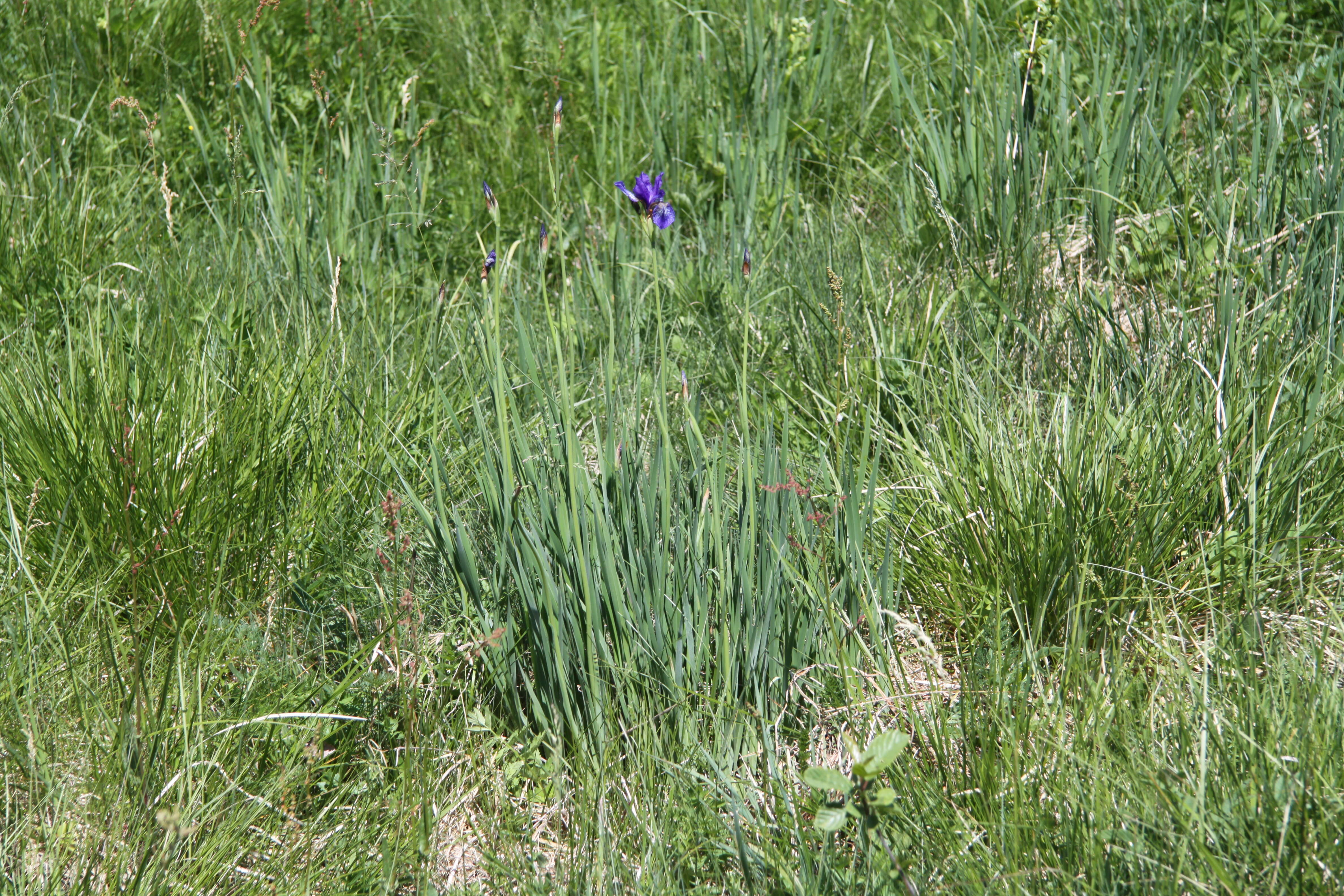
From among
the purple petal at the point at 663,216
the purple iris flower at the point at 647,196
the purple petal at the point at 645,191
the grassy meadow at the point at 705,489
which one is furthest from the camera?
the purple petal at the point at 663,216

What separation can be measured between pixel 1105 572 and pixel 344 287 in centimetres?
203

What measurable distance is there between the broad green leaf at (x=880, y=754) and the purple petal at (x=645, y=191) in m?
1.18

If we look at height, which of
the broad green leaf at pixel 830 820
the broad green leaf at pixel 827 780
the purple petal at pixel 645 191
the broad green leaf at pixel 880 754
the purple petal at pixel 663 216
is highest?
the purple petal at pixel 645 191

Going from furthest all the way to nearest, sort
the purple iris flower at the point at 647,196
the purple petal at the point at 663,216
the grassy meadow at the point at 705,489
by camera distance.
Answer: the purple petal at the point at 663,216 < the purple iris flower at the point at 647,196 < the grassy meadow at the point at 705,489

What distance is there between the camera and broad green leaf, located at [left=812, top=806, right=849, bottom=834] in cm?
127

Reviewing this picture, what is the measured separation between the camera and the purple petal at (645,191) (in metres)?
2.11

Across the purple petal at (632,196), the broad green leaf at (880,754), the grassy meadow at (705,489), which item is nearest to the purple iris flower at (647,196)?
the purple petal at (632,196)

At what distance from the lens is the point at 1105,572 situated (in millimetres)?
1874

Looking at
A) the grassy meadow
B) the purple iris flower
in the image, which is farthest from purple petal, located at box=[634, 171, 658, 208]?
the grassy meadow

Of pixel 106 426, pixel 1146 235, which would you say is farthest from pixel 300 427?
pixel 1146 235

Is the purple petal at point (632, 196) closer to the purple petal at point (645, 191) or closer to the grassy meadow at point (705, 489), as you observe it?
the purple petal at point (645, 191)

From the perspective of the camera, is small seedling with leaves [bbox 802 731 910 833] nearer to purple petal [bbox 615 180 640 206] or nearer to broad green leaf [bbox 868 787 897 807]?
broad green leaf [bbox 868 787 897 807]

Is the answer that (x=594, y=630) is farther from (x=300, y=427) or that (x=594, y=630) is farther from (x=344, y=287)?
(x=344, y=287)

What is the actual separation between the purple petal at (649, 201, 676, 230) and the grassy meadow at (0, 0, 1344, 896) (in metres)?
0.23
